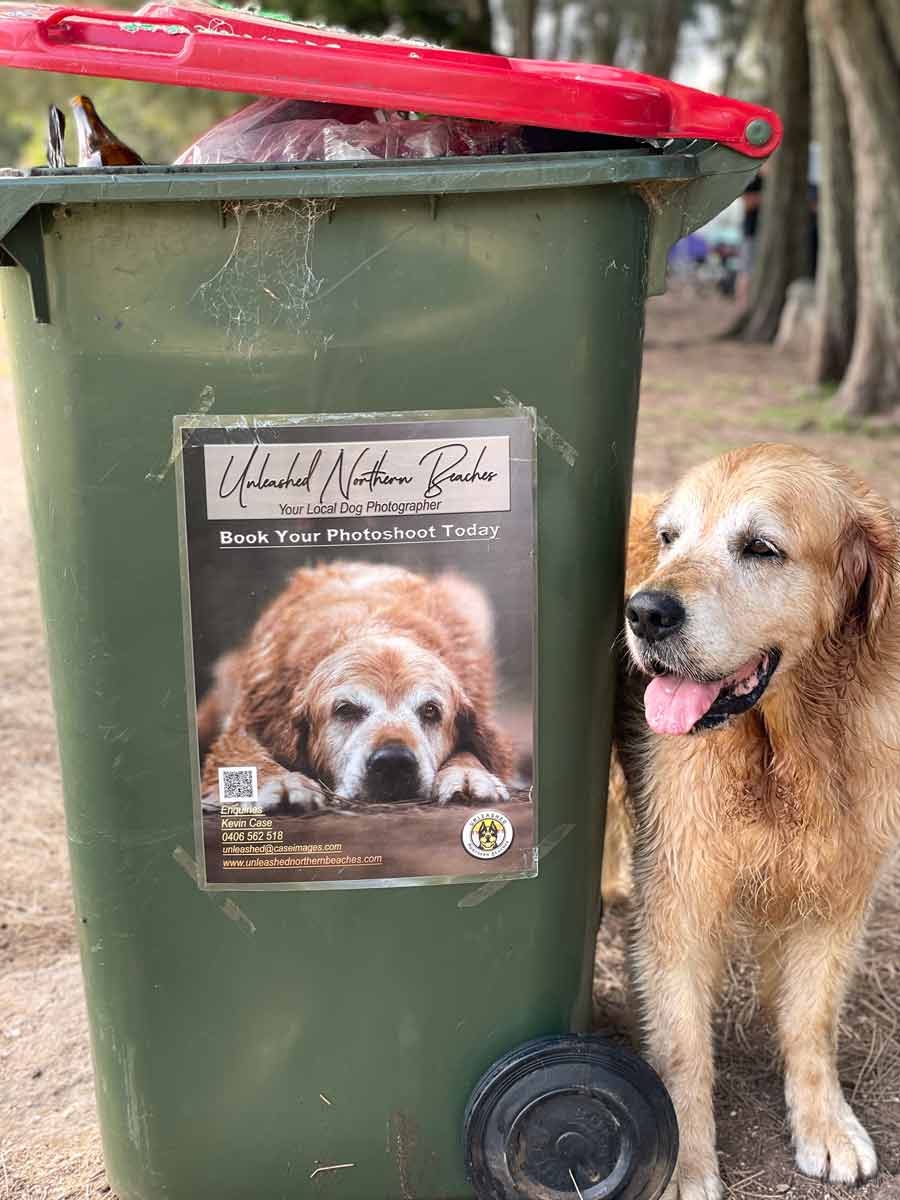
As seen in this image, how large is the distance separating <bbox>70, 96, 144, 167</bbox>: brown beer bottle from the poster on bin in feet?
1.76

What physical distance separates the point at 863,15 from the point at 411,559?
8.81 m

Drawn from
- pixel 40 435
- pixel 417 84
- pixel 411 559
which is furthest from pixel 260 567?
pixel 417 84

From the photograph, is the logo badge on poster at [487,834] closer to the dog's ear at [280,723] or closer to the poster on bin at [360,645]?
the poster on bin at [360,645]

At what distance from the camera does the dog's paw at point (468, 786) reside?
2.06 m

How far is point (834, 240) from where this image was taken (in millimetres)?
11242

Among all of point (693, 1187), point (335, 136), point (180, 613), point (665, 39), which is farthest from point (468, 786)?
point (665, 39)

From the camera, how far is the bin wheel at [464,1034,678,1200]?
217 centimetres

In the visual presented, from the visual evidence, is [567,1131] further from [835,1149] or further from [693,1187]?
[835,1149]

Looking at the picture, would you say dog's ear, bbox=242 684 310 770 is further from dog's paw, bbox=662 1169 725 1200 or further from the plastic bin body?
dog's paw, bbox=662 1169 725 1200

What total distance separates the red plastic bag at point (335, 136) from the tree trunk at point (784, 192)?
13.6 m

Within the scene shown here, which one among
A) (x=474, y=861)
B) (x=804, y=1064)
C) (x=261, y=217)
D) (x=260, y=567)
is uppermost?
(x=261, y=217)

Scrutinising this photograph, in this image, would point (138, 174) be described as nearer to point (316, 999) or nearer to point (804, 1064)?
point (316, 999)

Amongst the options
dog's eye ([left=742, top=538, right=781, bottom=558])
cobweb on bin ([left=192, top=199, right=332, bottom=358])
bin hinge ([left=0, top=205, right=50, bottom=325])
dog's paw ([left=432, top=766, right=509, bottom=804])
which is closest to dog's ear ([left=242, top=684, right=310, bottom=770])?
dog's paw ([left=432, top=766, right=509, bottom=804])

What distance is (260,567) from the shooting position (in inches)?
76.9
